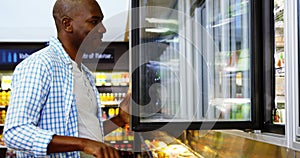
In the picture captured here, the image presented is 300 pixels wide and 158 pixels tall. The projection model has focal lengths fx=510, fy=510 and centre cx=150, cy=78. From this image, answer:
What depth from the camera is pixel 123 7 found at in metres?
7.69

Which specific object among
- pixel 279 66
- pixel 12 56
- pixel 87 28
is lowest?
pixel 279 66

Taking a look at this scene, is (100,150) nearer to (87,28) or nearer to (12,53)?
(87,28)

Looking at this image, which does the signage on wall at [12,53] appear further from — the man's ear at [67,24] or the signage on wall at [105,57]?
the man's ear at [67,24]

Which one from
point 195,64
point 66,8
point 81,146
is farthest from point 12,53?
point 81,146

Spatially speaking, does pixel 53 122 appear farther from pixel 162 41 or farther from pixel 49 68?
pixel 162 41

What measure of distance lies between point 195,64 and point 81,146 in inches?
56.9

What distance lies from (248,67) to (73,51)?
3.40 ft

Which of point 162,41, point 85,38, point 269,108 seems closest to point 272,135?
point 269,108

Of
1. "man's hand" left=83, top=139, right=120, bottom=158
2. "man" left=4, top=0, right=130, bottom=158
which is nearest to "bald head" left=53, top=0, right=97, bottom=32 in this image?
"man" left=4, top=0, right=130, bottom=158

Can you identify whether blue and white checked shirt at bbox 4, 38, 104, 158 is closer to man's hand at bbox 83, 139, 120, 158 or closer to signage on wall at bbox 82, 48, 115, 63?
man's hand at bbox 83, 139, 120, 158

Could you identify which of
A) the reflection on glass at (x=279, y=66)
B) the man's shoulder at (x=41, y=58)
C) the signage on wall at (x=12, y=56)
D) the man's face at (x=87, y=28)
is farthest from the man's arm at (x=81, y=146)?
the signage on wall at (x=12, y=56)

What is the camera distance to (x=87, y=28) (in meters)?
2.32

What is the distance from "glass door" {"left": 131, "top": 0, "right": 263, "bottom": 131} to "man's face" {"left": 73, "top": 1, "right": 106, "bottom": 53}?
401mm

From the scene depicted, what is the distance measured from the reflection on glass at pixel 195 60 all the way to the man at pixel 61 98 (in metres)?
0.45
